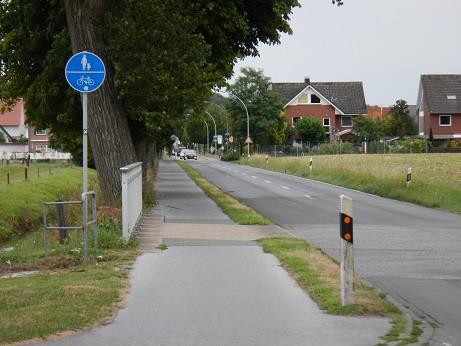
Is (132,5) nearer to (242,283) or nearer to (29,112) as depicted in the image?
(29,112)

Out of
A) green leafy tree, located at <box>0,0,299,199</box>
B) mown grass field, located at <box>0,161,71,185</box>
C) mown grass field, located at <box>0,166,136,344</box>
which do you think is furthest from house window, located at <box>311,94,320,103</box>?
mown grass field, located at <box>0,166,136,344</box>

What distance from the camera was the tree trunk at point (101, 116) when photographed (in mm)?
16828

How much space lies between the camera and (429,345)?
6680 millimetres

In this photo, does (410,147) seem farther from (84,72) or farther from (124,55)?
(84,72)

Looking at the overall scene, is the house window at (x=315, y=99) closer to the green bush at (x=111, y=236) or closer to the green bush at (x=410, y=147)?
the green bush at (x=410, y=147)

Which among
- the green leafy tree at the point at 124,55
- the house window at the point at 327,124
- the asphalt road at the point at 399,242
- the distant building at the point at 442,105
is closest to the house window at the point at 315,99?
the house window at the point at 327,124

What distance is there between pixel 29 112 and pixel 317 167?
85.7 ft

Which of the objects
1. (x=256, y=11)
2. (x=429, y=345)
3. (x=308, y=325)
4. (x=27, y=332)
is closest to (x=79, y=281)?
(x=27, y=332)

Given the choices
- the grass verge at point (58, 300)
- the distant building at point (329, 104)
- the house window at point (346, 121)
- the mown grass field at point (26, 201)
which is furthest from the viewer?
the house window at point (346, 121)

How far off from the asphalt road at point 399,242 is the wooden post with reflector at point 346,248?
0.82 metres

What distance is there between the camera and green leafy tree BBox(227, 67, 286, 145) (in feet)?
289

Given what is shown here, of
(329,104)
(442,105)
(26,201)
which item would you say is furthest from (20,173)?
(329,104)

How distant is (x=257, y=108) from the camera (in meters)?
87.9

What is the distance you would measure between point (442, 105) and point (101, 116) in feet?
232
